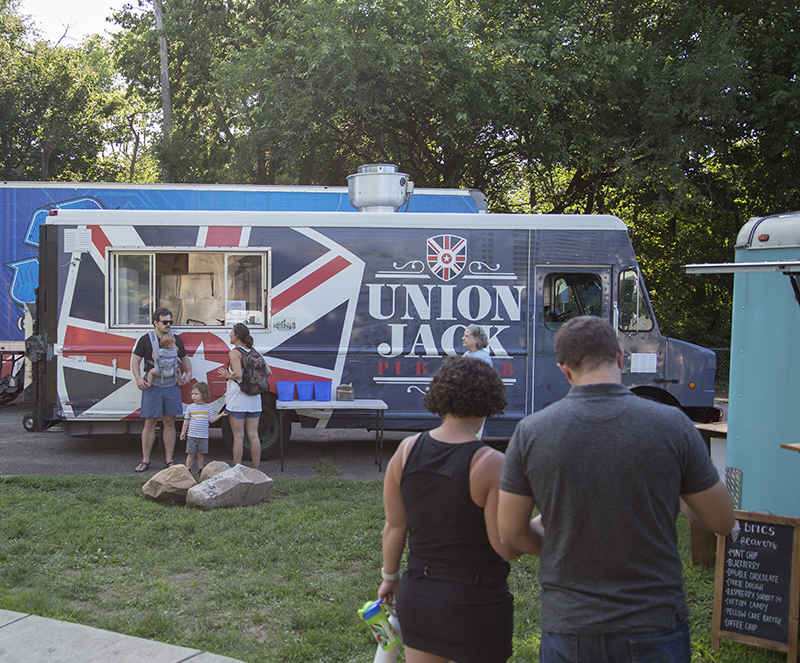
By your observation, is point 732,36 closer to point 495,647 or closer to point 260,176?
point 260,176

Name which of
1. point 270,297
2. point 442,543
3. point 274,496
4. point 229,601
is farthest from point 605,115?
point 442,543

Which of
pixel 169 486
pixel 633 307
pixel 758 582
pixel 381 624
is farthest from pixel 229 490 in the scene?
pixel 633 307

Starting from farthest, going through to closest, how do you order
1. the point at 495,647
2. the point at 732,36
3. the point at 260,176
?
the point at 260,176 < the point at 732,36 < the point at 495,647

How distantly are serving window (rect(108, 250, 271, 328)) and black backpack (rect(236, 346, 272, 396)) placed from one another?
3.93ft

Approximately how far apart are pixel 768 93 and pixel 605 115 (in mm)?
3607

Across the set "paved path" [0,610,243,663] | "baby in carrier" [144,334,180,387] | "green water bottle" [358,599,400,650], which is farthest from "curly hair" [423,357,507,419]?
"baby in carrier" [144,334,180,387]

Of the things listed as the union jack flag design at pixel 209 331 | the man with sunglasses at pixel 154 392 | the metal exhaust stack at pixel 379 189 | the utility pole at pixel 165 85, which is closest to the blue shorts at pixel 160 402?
the man with sunglasses at pixel 154 392

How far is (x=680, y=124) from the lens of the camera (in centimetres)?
1672

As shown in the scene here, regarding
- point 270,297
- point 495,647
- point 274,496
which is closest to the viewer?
point 495,647

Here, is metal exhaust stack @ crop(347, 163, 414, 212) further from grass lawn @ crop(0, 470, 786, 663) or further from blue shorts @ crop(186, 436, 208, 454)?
grass lawn @ crop(0, 470, 786, 663)

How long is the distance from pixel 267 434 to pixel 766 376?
250 inches

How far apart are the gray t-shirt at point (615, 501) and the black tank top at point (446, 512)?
32 centimetres

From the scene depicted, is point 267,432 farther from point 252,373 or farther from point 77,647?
point 77,647

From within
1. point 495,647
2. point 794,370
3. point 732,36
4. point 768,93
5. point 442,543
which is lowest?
point 495,647
